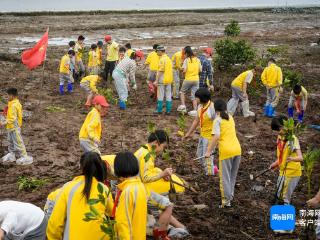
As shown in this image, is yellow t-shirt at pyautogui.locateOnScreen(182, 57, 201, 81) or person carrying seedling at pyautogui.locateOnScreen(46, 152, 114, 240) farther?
yellow t-shirt at pyautogui.locateOnScreen(182, 57, 201, 81)

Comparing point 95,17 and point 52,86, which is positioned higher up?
point 95,17

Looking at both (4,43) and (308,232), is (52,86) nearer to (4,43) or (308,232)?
(4,43)

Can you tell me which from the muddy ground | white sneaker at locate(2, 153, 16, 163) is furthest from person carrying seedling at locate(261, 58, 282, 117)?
white sneaker at locate(2, 153, 16, 163)

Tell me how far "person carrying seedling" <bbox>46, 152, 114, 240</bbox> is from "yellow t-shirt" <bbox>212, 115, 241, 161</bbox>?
282 centimetres

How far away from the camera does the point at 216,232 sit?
5938 millimetres

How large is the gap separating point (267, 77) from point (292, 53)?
10578 millimetres

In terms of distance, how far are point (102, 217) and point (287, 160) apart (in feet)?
9.98

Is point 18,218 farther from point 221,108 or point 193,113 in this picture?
point 193,113

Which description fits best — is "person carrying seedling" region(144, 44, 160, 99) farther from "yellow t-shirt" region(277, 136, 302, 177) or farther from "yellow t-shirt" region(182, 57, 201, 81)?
"yellow t-shirt" region(277, 136, 302, 177)

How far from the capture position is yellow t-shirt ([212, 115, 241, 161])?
6.35 m

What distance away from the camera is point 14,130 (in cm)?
822

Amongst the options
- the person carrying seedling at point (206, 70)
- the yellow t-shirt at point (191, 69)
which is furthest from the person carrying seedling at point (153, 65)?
the yellow t-shirt at point (191, 69)

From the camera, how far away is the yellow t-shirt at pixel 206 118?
728cm

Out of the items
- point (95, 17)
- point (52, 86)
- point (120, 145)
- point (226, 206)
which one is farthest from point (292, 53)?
point (95, 17)
